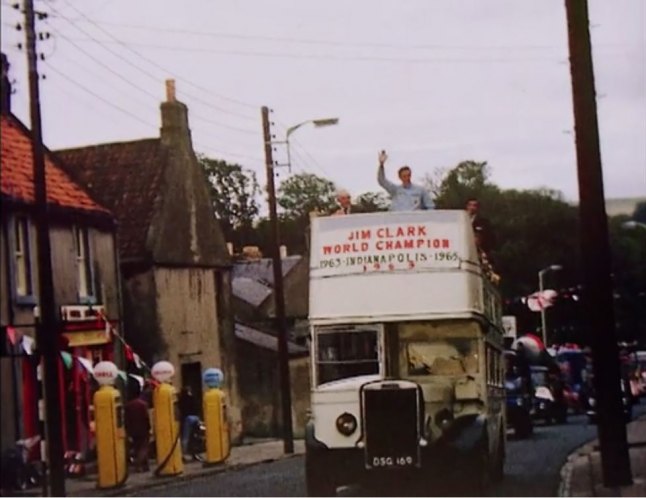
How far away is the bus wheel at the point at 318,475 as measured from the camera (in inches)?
343

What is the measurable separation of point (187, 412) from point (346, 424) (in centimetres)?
96

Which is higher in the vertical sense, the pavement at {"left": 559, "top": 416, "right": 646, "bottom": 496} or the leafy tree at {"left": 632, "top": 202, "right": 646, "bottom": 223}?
the leafy tree at {"left": 632, "top": 202, "right": 646, "bottom": 223}

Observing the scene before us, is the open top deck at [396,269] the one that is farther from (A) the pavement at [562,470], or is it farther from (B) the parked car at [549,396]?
(A) the pavement at [562,470]

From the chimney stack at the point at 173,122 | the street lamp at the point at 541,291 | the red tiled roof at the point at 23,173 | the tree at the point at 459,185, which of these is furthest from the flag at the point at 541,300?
the red tiled roof at the point at 23,173

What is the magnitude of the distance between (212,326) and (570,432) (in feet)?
7.87

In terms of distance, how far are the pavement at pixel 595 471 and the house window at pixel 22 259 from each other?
339 cm

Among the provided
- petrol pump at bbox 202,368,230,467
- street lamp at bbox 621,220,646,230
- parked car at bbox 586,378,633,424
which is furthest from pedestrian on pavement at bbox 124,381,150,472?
street lamp at bbox 621,220,646,230

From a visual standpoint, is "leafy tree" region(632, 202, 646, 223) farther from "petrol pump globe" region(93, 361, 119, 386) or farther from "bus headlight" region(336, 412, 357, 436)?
"petrol pump globe" region(93, 361, 119, 386)

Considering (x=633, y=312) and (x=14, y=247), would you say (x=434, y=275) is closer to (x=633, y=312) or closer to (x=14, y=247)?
(x=633, y=312)

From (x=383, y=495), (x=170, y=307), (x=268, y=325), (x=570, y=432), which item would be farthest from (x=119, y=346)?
(x=570, y=432)

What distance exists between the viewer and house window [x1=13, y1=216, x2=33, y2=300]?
8.35 m

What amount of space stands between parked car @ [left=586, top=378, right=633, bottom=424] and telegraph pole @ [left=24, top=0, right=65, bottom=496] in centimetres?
334

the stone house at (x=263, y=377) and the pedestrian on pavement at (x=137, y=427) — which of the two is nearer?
the pedestrian on pavement at (x=137, y=427)

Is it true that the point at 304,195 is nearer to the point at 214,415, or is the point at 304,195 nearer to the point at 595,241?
the point at 214,415
